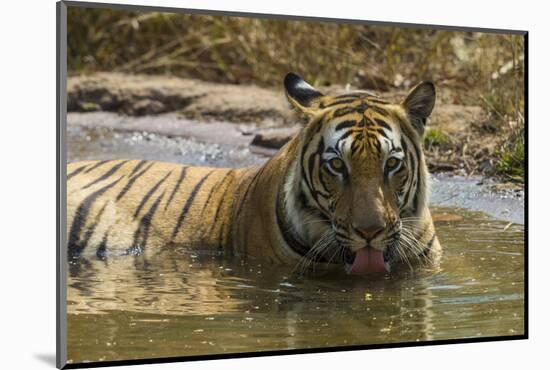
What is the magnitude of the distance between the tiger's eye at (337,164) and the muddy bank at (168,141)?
0.93 metres

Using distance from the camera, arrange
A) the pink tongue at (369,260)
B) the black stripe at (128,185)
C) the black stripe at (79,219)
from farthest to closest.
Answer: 1. the black stripe at (128,185)
2. the black stripe at (79,219)
3. the pink tongue at (369,260)

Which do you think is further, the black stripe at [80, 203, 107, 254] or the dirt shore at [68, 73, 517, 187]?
the dirt shore at [68, 73, 517, 187]

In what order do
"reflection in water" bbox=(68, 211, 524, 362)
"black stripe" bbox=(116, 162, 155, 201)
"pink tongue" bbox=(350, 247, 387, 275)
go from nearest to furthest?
1. "reflection in water" bbox=(68, 211, 524, 362)
2. "pink tongue" bbox=(350, 247, 387, 275)
3. "black stripe" bbox=(116, 162, 155, 201)

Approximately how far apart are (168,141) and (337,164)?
7.12 ft

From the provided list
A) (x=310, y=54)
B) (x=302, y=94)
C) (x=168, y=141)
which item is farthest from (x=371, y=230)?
(x=310, y=54)

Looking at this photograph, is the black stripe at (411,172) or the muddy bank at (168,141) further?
the muddy bank at (168,141)

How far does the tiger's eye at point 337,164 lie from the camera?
4.28 m

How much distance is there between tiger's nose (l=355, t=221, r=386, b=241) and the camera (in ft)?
13.4

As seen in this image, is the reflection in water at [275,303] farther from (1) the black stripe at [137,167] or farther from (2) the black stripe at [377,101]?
(2) the black stripe at [377,101]

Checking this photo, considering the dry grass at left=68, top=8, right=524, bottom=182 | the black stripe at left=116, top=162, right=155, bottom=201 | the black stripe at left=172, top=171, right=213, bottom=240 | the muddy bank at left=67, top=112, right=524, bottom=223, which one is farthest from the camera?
the muddy bank at left=67, top=112, right=524, bottom=223

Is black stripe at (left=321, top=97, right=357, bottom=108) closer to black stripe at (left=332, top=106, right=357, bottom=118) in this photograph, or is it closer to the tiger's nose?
black stripe at (left=332, top=106, right=357, bottom=118)

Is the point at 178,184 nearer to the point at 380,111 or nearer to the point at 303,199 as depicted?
the point at 303,199

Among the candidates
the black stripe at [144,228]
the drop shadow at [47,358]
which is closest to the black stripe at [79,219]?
the black stripe at [144,228]

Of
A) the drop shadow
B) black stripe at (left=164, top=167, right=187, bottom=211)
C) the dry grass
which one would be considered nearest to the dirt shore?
the dry grass
